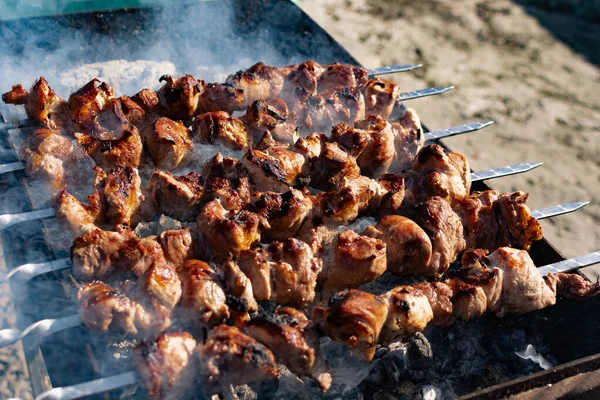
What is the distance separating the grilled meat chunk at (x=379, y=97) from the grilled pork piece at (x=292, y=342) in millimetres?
1745

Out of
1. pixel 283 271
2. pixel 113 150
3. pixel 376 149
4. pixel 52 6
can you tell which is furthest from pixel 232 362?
pixel 52 6

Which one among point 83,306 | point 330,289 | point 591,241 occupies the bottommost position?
point 591,241

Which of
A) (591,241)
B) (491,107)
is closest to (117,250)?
(591,241)

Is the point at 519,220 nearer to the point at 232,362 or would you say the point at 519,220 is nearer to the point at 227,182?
the point at 227,182

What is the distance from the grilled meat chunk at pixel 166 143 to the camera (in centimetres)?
319

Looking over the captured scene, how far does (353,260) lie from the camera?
2768 millimetres

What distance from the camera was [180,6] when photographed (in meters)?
5.36

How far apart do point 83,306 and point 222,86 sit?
5.41ft

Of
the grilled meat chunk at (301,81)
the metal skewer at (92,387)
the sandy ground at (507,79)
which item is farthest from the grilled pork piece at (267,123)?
the sandy ground at (507,79)

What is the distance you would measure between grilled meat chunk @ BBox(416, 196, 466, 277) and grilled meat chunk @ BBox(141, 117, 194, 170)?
1.24 meters

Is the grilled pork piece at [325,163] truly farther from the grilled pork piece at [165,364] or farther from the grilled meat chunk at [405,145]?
the grilled pork piece at [165,364]

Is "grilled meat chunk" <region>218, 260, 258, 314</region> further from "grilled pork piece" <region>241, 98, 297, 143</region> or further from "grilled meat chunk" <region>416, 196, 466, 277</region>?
"grilled pork piece" <region>241, 98, 297, 143</region>

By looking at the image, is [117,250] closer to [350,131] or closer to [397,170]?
[350,131]

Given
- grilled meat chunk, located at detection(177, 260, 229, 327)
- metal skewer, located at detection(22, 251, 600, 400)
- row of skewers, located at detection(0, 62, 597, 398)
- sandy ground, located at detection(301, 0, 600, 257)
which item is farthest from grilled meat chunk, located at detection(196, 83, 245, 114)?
sandy ground, located at detection(301, 0, 600, 257)
